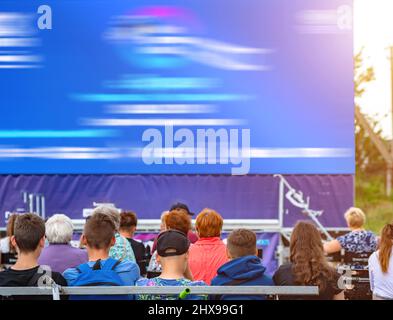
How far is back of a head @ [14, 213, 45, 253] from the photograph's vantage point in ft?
11.4

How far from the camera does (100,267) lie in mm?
3354

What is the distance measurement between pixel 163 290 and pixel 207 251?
1220 millimetres

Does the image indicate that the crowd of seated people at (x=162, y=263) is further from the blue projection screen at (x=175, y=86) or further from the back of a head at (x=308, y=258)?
the blue projection screen at (x=175, y=86)

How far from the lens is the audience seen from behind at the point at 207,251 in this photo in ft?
13.8

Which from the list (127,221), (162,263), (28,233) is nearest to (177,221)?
(127,221)

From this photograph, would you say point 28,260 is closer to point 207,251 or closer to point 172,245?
point 172,245

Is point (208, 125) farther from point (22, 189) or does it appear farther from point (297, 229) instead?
point (297, 229)

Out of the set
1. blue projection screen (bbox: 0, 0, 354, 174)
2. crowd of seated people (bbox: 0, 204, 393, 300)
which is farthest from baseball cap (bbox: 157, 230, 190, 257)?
blue projection screen (bbox: 0, 0, 354, 174)

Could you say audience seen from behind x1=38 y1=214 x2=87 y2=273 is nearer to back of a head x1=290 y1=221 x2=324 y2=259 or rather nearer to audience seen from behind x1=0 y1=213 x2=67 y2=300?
audience seen from behind x1=0 y1=213 x2=67 y2=300

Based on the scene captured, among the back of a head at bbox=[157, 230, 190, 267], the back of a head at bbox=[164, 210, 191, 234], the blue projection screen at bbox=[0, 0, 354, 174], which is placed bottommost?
the back of a head at bbox=[157, 230, 190, 267]

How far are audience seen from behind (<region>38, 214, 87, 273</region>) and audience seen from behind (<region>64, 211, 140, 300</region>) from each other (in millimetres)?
559

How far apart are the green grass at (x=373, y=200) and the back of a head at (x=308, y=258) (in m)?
10.7

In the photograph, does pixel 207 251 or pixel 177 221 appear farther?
pixel 177 221
